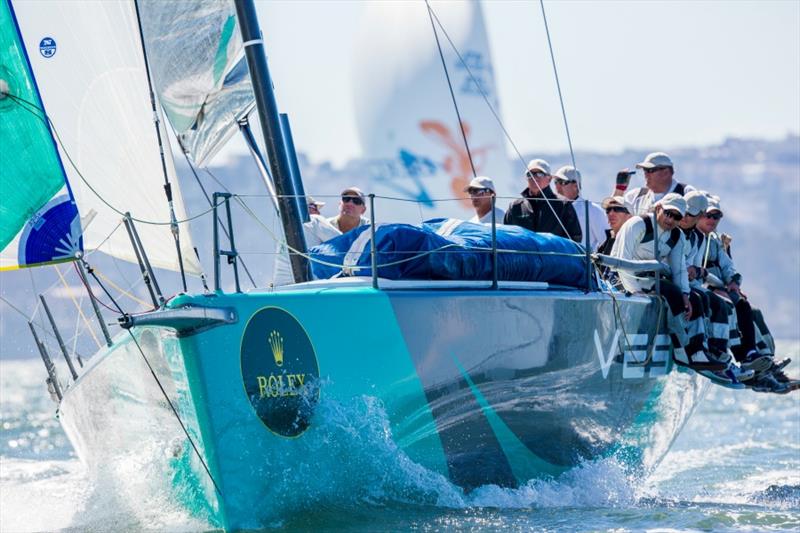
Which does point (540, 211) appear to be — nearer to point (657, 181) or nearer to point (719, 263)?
point (657, 181)

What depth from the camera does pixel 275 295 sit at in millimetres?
5316

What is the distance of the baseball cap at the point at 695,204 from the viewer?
716 centimetres

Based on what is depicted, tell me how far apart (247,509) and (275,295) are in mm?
832

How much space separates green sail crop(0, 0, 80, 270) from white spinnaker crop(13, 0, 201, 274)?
18.9 inches

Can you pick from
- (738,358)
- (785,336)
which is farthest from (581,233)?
(785,336)

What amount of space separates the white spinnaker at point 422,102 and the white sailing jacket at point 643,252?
8031 millimetres

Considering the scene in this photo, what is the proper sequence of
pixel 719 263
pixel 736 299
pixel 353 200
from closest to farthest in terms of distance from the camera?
1. pixel 353 200
2. pixel 736 299
3. pixel 719 263

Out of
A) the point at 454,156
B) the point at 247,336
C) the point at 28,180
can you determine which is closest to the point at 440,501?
the point at 247,336

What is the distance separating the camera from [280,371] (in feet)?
17.3

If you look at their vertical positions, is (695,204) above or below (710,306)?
above

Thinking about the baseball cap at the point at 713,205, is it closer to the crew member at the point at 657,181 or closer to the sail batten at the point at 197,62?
the crew member at the point at 657,181

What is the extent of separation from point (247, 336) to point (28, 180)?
5.32 ft

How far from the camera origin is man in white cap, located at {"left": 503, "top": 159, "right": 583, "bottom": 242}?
7.27 metres

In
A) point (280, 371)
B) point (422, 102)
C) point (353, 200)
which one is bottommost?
point (280, 371)
